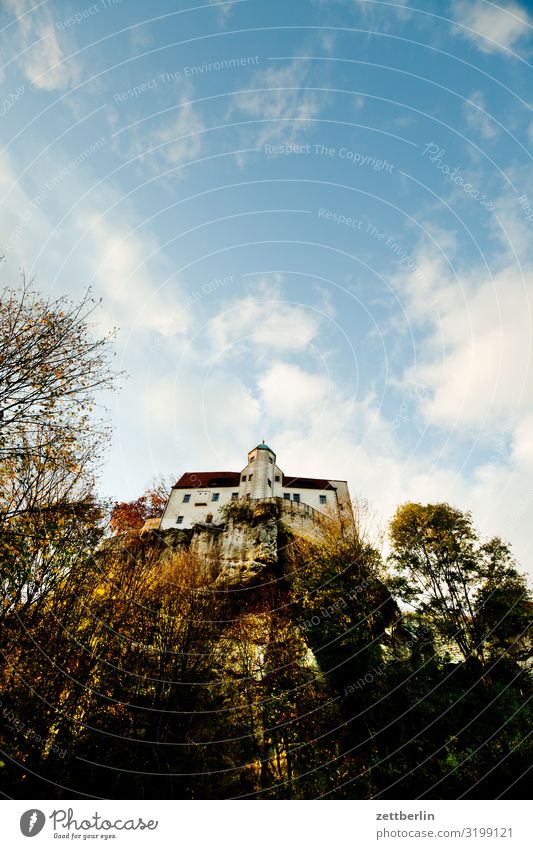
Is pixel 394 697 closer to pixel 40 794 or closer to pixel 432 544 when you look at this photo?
pixel 432 544

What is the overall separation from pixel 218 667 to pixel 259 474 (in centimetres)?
3209

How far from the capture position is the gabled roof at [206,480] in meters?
52.4

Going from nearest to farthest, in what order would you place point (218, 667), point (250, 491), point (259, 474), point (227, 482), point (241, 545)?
point (218, 667) → point (241, 545) → point (250, 491) → point (259, 474) → point (227, 482)

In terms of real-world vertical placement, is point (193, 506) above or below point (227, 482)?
below

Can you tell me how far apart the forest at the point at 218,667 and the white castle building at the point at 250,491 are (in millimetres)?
25078

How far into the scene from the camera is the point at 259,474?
49938mm

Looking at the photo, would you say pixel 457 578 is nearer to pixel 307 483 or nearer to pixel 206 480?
pixel 307 483

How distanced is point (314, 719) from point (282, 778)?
2.55 meters

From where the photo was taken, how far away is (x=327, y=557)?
867 inches

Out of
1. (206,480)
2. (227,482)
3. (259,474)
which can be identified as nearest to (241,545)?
(259,474)

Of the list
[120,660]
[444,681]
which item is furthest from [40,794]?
[444,681]

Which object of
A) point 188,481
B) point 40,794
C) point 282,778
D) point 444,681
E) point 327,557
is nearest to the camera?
point 40,794

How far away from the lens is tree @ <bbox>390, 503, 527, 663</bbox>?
778 inches

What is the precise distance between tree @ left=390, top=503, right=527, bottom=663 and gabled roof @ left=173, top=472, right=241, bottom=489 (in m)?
30.2
